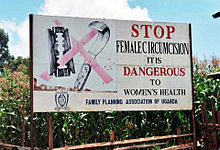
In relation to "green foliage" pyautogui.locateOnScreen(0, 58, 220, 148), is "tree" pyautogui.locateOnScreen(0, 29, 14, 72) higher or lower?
higher

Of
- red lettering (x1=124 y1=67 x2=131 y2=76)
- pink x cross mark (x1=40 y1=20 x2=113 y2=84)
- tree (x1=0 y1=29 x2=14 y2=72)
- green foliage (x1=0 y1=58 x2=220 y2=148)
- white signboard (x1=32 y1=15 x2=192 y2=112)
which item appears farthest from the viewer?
tree (x1=0 y1=29 x2=14 y2=72)

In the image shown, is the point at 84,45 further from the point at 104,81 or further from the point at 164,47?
the point at 164,47

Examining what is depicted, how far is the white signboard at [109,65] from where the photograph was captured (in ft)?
27.0

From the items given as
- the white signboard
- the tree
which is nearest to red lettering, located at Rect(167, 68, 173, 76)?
the white signboard

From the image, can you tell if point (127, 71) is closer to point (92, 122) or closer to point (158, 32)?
point (158, 32)

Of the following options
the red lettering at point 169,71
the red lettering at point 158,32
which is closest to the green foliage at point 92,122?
the red lettering at point 169,71

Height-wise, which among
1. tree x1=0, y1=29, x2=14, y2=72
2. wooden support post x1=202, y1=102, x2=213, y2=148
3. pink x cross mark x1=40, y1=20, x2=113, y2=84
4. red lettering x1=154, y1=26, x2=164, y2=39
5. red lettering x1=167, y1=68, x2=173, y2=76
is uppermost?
tree x1=0, y1=29, x2=14, y2=72

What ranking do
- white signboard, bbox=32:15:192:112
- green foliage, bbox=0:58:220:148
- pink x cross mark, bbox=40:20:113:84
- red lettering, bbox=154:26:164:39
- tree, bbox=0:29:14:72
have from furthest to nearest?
tree, bbox=0:29:14:72 < green foliage, bbox=0:58:220:148 < red lettering, bbox=154:26:164:39 < pink x cross mark, bbox=40:20:113:84 < white signboard, bbox=32:15:192:112

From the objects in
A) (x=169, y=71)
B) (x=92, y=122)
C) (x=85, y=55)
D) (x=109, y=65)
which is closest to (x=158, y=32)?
(x=169, y=71)

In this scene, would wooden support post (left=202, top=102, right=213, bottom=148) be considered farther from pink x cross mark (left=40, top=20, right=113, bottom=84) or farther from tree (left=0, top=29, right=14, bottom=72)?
tree (left=0, top=29, right=14, bottom=72)

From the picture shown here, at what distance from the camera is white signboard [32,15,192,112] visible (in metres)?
8.23

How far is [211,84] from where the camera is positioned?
10.7 metres

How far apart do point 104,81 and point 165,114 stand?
2.59 m

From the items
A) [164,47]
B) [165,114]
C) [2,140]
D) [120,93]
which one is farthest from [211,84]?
[2,140]
